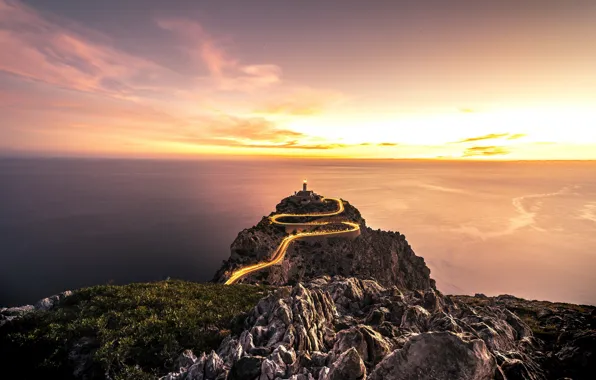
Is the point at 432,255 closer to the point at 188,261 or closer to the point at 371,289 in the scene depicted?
the point at 188,261

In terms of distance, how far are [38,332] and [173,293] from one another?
10788 mm

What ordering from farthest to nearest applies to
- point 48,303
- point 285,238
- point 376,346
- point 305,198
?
point 305,198 → point 285,238 → point 48,303 → point 376,346

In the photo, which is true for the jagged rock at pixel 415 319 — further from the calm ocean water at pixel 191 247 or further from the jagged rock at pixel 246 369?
the calm ocean water at pixel 191 247

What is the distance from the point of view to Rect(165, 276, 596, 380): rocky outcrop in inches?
460

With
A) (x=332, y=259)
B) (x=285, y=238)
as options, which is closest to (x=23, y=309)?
(x=285, y=238)

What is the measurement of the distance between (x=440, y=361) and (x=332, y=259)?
213 feet

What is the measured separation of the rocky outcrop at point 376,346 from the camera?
11695 millimetres

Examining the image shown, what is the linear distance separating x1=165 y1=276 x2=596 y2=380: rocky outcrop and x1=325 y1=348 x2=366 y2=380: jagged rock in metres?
0.04

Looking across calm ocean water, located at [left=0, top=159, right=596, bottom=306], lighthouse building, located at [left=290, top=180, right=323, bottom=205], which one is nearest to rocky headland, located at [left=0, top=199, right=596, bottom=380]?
calm ocean water, located at [left=0, top=159, right=596, bottom=306]

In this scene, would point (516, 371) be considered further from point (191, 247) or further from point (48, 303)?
point (191, 247)

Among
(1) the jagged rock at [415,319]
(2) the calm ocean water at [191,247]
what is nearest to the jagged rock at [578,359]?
(1) the jagged rock at [415,319]

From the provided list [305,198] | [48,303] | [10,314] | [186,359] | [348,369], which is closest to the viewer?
[348,369]

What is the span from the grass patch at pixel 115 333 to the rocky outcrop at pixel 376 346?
3097 millimetres

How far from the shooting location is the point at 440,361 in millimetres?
11508
